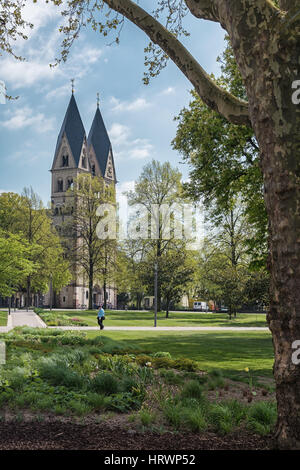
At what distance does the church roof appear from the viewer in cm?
8806

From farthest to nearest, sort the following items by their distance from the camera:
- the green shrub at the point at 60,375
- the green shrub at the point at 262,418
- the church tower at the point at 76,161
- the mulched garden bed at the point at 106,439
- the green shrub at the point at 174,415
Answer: the church tower at the point at 76,161 → the green shrub at the point at 60,375 → the green shrub at the point at 174,415 → the green shrub at the point at 262,418 → the mulched garden bed at the point at 106,439

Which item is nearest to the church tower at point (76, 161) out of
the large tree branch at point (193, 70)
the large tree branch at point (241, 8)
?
the large tree branch at point (193, 70)

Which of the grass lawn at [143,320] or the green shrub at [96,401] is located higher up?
the green shrub at [96,401]

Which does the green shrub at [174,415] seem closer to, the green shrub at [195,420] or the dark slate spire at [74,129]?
the green shrub at [195,420]

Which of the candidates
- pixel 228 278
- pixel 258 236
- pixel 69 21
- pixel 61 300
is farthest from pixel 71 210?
pixel 69 21

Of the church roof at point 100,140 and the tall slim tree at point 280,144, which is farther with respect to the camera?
the church roof at point 100,140

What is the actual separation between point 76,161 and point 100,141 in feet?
29.1

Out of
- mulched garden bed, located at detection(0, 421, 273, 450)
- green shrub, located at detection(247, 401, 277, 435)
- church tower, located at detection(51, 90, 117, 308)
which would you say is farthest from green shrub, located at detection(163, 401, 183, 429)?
church tower, located at detection(51, 90, 117, 308)

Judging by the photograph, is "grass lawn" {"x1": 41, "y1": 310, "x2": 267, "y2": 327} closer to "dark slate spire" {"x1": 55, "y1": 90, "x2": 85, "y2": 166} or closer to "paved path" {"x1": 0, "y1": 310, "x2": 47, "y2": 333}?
"paved path" {"x1": 0, "y1": 310, "x2": 47, "y2": 333}

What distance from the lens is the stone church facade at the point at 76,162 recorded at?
78062 mm

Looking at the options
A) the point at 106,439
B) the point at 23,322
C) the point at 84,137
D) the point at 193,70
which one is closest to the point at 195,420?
the point at 106,439

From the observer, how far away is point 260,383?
8.23 m
